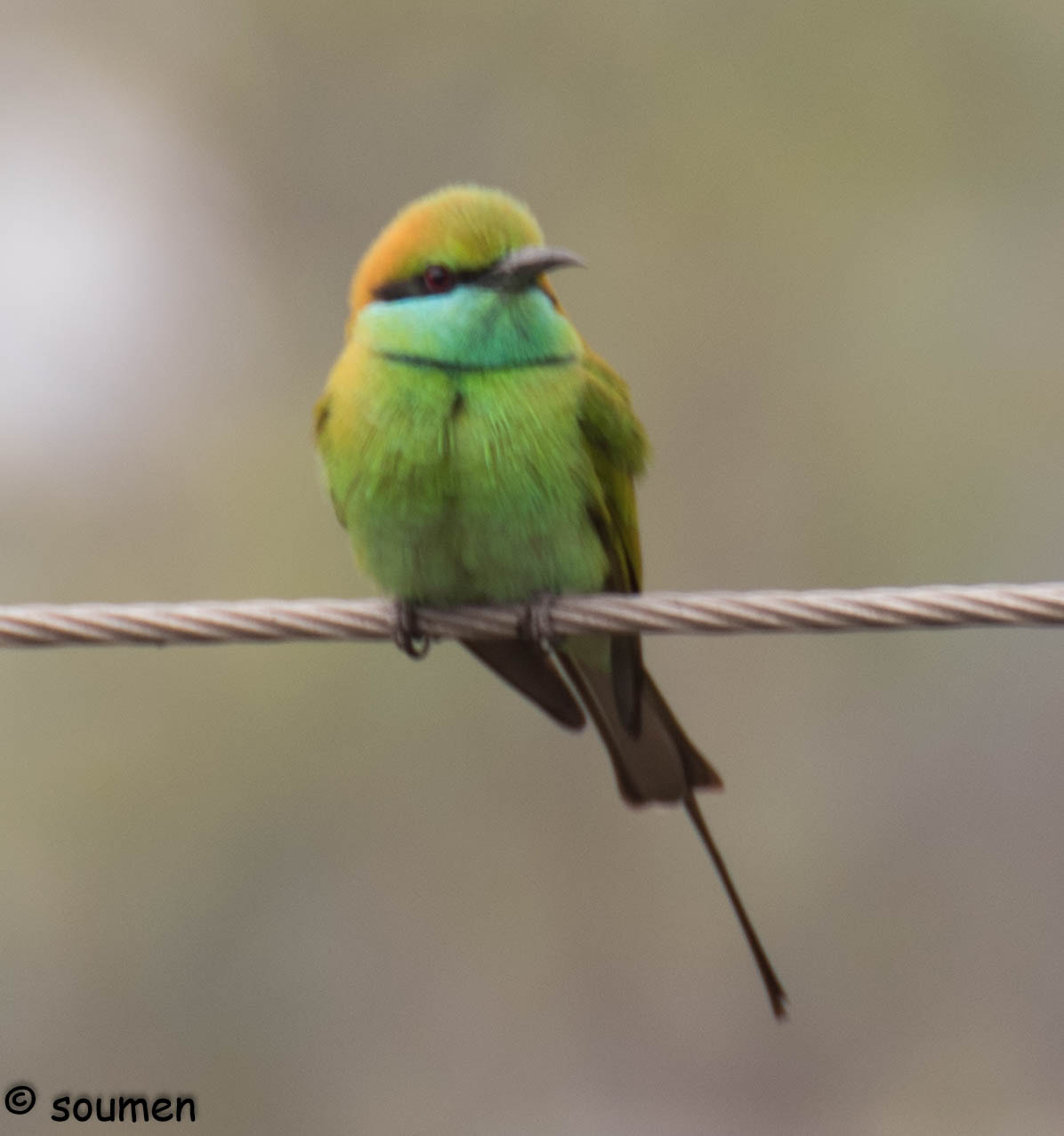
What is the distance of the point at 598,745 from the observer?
516 centimetres

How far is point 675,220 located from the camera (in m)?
5.70

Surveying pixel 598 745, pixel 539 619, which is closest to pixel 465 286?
pixel 539 619

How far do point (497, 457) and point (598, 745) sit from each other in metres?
2.90

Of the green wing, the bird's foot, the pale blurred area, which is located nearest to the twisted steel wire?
the bird's foot

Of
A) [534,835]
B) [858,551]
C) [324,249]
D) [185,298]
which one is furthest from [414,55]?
[534,835]

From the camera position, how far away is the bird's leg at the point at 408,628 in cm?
242

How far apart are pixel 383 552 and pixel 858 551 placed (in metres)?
2.98

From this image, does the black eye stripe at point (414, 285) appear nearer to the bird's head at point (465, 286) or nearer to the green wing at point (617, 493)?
the bird's head at point (465, 286)

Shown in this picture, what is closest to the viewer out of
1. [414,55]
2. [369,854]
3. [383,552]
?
[383,552]

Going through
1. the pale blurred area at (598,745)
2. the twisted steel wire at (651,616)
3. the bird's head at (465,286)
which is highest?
the bird's head at (465,286)

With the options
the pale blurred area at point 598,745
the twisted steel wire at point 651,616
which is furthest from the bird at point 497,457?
the pale blurred area at point 598,745

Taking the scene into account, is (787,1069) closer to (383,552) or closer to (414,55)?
(383,552)

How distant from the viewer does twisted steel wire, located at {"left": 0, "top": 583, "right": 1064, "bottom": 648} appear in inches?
70.2

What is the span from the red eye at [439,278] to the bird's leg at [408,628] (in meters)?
0.49
